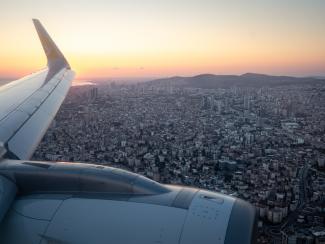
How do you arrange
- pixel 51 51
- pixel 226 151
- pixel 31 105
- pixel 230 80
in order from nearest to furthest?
1. pixel 31 105
2. pixel 51 51
3. pixel 226 151
4. pixel 230 80

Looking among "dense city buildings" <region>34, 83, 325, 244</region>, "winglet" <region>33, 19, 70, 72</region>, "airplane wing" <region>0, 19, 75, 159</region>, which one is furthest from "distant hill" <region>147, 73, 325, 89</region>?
"airplane wing" <region>0, 19, 75, 159</region>

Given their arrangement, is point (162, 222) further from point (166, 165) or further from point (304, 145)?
point (304, 145)

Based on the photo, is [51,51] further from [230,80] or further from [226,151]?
[230,80]

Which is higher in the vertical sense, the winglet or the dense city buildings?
the winglet

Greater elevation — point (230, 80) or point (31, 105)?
point (31, 105)

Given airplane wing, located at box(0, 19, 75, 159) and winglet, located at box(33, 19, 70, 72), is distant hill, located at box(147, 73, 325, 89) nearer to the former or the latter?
winglet, located at box(33, 19, 70, 72)

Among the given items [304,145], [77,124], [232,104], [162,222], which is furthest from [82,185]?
[232,104]

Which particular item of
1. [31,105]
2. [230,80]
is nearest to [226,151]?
[31,105]
